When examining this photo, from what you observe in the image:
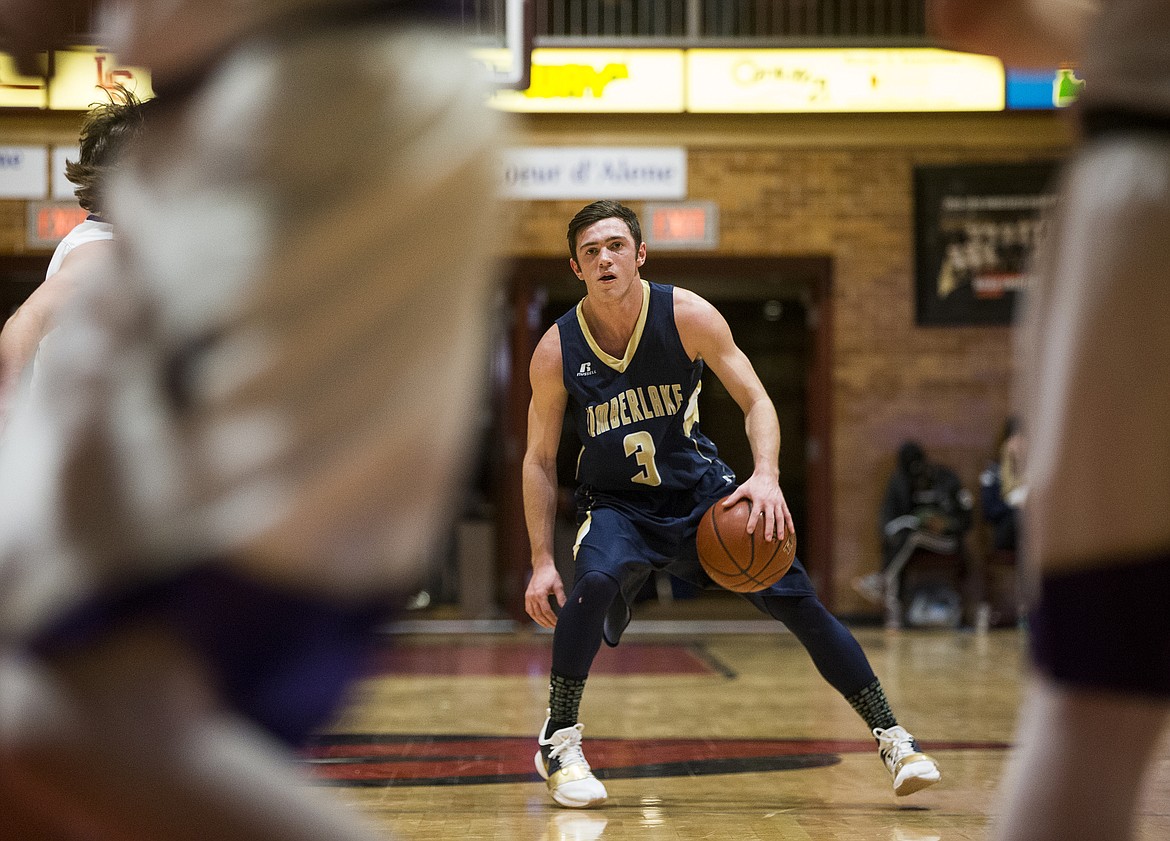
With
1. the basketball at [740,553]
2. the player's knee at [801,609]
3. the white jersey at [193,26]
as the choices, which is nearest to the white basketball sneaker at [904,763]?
the player's knee at [801,609]

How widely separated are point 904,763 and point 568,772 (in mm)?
990

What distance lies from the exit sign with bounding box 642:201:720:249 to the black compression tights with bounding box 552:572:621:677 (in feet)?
24.3

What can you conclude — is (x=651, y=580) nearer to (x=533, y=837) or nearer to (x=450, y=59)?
(x=533, y=837)

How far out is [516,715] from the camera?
5.79m

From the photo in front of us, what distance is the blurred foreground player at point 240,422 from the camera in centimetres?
89

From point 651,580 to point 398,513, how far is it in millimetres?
3359

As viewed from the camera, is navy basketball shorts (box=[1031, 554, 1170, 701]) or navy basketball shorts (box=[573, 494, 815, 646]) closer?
navy basketball shorts (box=[1031, 554, 1170, 701])

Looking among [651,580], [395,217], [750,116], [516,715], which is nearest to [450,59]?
[395,217]

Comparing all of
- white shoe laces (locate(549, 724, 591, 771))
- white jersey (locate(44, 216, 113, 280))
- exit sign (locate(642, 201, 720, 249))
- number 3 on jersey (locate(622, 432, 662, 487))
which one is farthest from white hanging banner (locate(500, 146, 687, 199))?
white jersey (locate(44, 216, 113, 280))

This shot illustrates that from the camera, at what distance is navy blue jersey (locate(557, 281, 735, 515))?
4.04m

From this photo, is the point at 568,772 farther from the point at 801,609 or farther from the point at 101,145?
the point at 101,145

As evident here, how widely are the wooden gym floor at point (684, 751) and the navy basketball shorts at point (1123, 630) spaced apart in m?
0.69

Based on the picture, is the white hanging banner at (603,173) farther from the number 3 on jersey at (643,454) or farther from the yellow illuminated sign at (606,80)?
the number 3 on jersey at (643,454)

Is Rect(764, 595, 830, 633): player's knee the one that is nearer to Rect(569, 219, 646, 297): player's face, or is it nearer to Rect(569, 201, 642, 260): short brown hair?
Rect(569, 219, 646, 297): player's face
